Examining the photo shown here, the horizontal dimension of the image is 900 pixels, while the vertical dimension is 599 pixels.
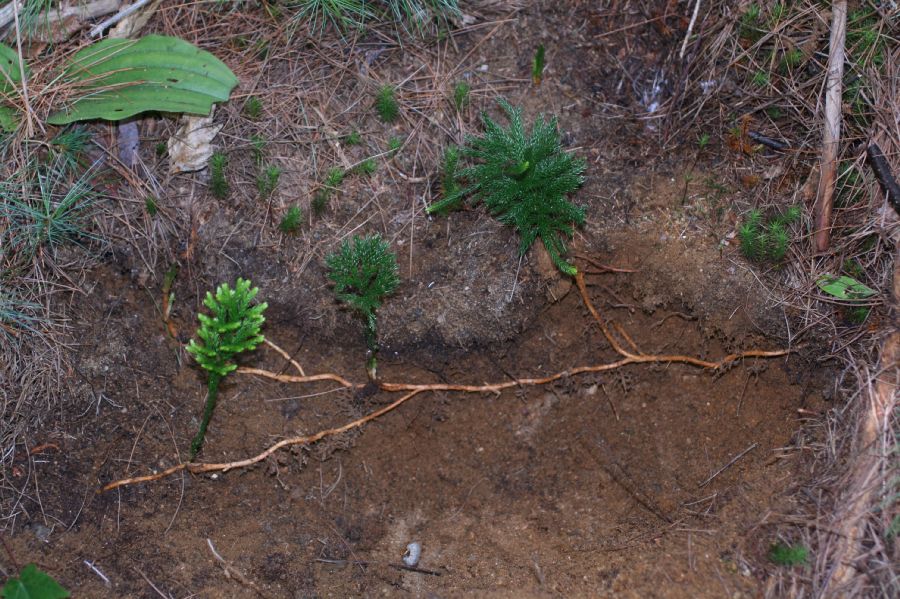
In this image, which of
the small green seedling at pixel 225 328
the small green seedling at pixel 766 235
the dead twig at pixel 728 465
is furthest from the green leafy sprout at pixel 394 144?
the dead twig at pixel 728 465

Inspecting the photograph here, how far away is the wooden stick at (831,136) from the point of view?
2773 millimetres

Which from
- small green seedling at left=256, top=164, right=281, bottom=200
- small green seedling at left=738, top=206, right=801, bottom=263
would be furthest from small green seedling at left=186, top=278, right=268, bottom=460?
small green seedling at left=738, top=206, right=801, bottom=263

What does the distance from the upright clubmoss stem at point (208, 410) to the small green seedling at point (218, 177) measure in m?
0.82

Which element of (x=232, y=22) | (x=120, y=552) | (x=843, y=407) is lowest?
(x=120, y=552)

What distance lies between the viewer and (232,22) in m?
3.10

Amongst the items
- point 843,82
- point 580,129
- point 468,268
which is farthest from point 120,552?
Result: point 843,82

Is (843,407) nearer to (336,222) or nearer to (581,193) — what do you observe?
(581,193)

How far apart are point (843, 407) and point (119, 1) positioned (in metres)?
3.44

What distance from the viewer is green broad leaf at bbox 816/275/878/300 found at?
8.75 feet

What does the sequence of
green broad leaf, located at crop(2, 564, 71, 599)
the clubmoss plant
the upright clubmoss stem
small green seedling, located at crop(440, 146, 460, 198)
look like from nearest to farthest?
green broad leaf, located at crop(2, 564, 71, 599) → the upright clubmoss stem → the clubmoss plant → small green seedling, located at crop(440, 146, 460, 198)

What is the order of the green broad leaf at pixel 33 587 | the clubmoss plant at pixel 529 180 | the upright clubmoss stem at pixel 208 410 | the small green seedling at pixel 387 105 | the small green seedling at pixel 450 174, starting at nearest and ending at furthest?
1. the green broad leaf at pixel 33 587
2. the upright clubmoss stem at pixel 208 410
3. the clubmoss plant at pixel 529 180
4. the small green seedling at pixel 450 174
5. the small green seedling at pixel 387 105

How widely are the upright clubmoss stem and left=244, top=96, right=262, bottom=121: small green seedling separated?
115cm

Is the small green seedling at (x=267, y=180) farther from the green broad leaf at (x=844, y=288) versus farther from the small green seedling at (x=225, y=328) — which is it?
the green broad leaf at (x=844, y=288)

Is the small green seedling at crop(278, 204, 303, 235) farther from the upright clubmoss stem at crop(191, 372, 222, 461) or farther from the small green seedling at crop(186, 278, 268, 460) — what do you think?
the upright clubmoss stem at crop(191, 372, 222, 461)
